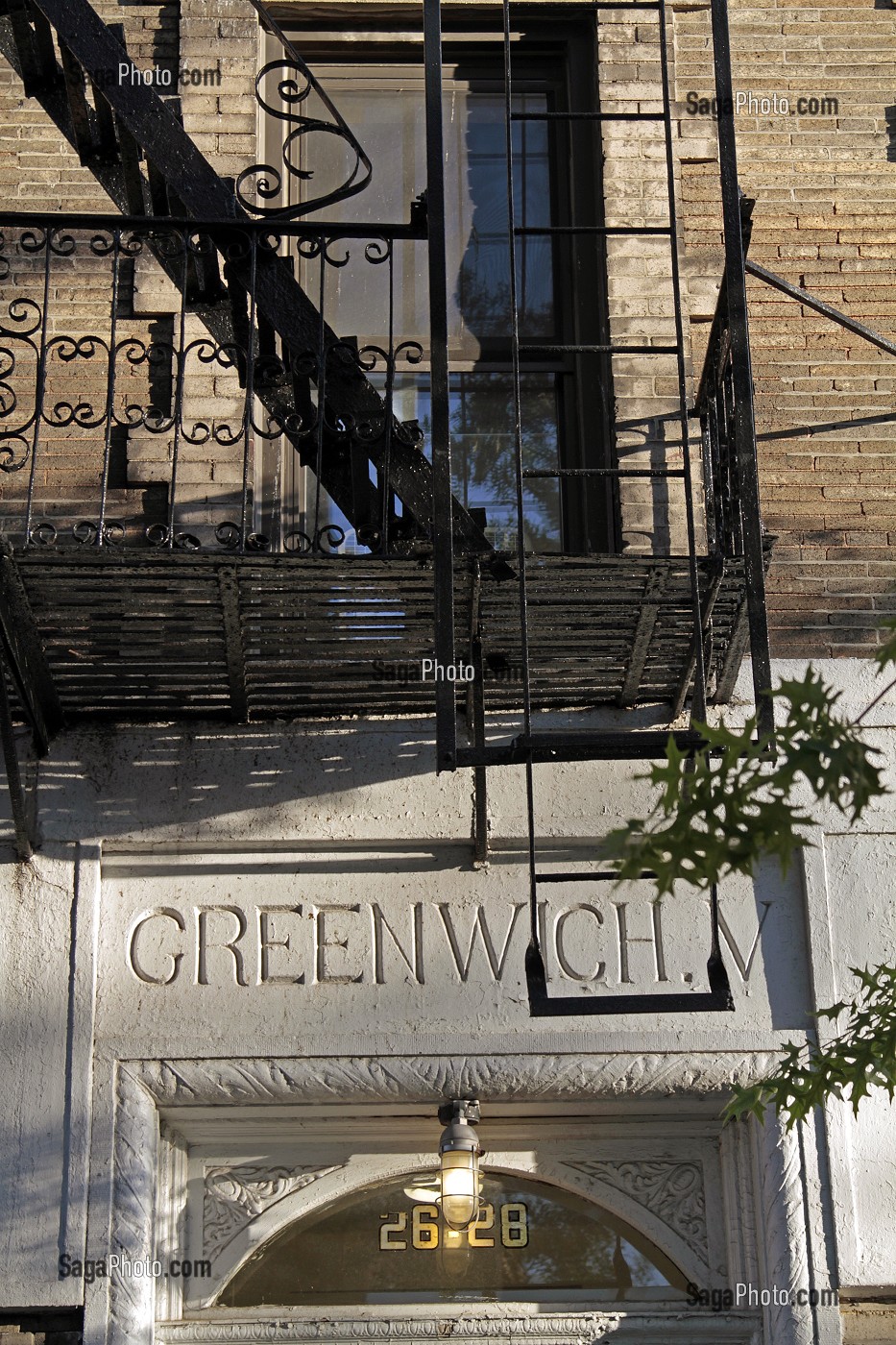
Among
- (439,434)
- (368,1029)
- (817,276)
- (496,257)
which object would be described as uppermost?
(496,257)

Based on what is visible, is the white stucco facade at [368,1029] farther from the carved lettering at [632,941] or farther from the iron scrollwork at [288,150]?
the iron scrollwork at [288,150]

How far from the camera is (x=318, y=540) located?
19.0ft

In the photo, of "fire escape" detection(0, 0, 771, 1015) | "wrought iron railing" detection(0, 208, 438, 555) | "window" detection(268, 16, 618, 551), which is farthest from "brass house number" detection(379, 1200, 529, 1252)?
"window" detection(268, 16, 618, 551)

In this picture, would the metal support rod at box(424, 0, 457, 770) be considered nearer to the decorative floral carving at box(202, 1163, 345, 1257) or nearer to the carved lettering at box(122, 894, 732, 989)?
the carved lettering at box(122, 894, 732, 989)

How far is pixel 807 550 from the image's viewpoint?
7.41m

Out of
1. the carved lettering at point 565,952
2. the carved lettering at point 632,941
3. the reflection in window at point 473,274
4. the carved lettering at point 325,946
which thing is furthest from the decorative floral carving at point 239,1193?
the reflection in window at point 473,274

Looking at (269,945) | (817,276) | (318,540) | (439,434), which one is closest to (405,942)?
(269,945)

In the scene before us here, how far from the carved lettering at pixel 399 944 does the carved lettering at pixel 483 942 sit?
Answer: 9cm

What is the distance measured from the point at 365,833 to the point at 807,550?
2.15 metres

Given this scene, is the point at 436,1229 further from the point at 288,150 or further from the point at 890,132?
the point at 890,132

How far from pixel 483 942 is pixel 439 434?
5.96 feet

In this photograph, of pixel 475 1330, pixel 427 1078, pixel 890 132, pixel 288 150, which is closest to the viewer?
pixel 475 1330

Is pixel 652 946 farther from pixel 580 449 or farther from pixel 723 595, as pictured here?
pixel 580 449

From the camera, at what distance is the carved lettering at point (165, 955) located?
6.49 metres
